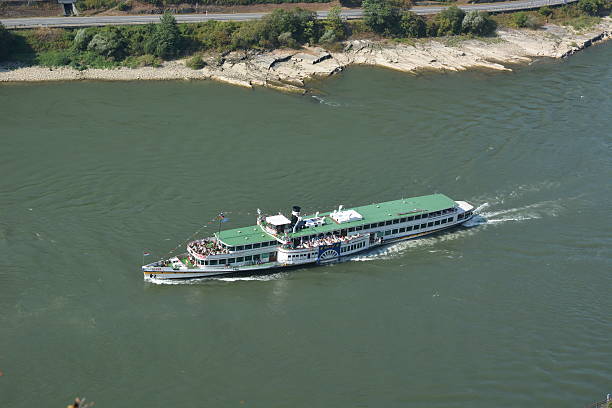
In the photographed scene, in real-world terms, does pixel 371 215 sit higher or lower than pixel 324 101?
lower

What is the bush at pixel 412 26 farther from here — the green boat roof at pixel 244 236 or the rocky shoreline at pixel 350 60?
the green boat roof at pixel 244 236

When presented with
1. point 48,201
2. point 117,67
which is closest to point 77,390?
point 48,201

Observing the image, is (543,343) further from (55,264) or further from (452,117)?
(452,117)

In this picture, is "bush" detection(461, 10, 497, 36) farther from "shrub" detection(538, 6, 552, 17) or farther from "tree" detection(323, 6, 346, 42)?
"tree" detection(323, 6, 346, 42)

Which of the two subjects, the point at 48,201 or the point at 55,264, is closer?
the point at 55,264

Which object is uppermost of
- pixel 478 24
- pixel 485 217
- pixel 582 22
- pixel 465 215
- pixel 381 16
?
pixel 381 16

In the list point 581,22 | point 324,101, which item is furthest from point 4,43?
point 581,22

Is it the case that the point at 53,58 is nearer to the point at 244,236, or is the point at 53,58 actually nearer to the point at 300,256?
the point at 244,236
